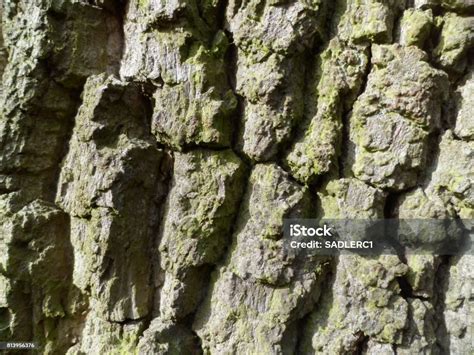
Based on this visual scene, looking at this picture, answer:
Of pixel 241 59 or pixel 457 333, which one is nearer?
pixel 457 333

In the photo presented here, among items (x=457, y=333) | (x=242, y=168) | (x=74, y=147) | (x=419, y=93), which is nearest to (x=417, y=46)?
(x=419, y=93)

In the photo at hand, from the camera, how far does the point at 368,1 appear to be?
208cm

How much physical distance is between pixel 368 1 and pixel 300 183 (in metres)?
1.09

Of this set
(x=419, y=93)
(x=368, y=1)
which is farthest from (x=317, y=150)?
(x=368, y=1)

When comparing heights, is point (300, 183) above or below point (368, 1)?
below

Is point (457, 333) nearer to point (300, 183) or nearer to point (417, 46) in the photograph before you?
point (300, 183)

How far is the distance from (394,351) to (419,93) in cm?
136

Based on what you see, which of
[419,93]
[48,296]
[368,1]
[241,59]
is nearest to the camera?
[419,93]

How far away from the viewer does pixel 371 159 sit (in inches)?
79.2

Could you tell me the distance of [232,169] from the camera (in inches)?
84.4

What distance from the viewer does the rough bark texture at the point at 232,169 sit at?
1.98 m

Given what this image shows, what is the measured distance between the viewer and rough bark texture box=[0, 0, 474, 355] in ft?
6.48

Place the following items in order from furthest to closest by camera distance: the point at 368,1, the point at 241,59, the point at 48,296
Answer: the point at 48,296 < the point at 241,59 < the point at 368,1

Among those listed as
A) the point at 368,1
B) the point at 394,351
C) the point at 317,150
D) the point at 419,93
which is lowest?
the point at 394,351
